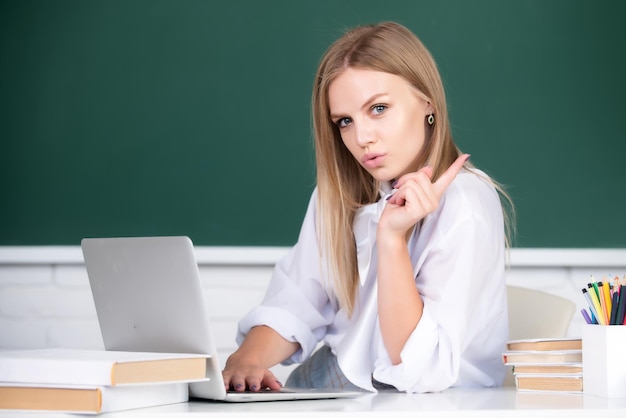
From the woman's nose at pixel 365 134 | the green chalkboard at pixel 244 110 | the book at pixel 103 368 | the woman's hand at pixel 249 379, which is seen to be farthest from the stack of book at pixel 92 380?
the green chalkboard at pixel 244 110

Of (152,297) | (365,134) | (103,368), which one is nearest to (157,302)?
(152,297)

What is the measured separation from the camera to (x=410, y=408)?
3.48ft

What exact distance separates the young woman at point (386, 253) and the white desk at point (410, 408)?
0.76 feet

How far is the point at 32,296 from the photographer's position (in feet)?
8.41

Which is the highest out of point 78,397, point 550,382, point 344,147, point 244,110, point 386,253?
point 244,110

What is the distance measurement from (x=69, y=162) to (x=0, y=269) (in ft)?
1.22

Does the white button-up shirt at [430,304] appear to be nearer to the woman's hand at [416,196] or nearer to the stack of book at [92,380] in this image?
the woman's hand at [416,196]

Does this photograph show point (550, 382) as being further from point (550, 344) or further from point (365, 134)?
point (365, 134)

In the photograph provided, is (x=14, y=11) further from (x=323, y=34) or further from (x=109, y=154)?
(x=323, y=34)

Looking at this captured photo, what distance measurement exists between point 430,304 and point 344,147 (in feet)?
1.59

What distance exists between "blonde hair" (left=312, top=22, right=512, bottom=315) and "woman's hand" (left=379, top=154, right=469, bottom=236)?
269mm

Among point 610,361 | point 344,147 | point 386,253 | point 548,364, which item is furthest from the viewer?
point 344,147

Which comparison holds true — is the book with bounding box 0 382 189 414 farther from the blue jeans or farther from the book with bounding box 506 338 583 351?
the blue jeans

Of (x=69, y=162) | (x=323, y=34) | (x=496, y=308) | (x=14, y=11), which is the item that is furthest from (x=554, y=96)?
(x=14, y=11)
